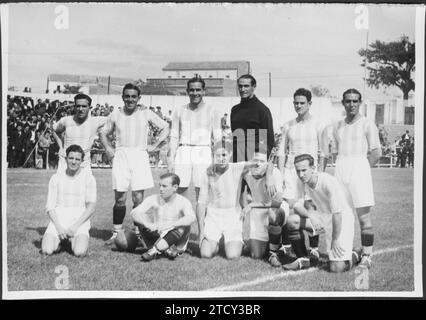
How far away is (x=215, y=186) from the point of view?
395 centimetres

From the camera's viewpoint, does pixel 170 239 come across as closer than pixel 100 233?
Yes

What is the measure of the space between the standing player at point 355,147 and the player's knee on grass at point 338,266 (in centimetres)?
48

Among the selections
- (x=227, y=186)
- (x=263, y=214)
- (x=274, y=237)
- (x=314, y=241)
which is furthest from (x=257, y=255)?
(x=227, y=186)

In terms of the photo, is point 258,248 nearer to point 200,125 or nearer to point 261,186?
point 261,186

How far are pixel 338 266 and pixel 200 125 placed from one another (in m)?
1.46

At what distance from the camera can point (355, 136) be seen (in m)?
3.92

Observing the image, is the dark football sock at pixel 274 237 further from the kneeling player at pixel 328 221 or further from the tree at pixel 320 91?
the tree at pixel 320 91

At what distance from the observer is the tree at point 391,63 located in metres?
3.93

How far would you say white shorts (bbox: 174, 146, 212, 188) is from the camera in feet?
13.0
